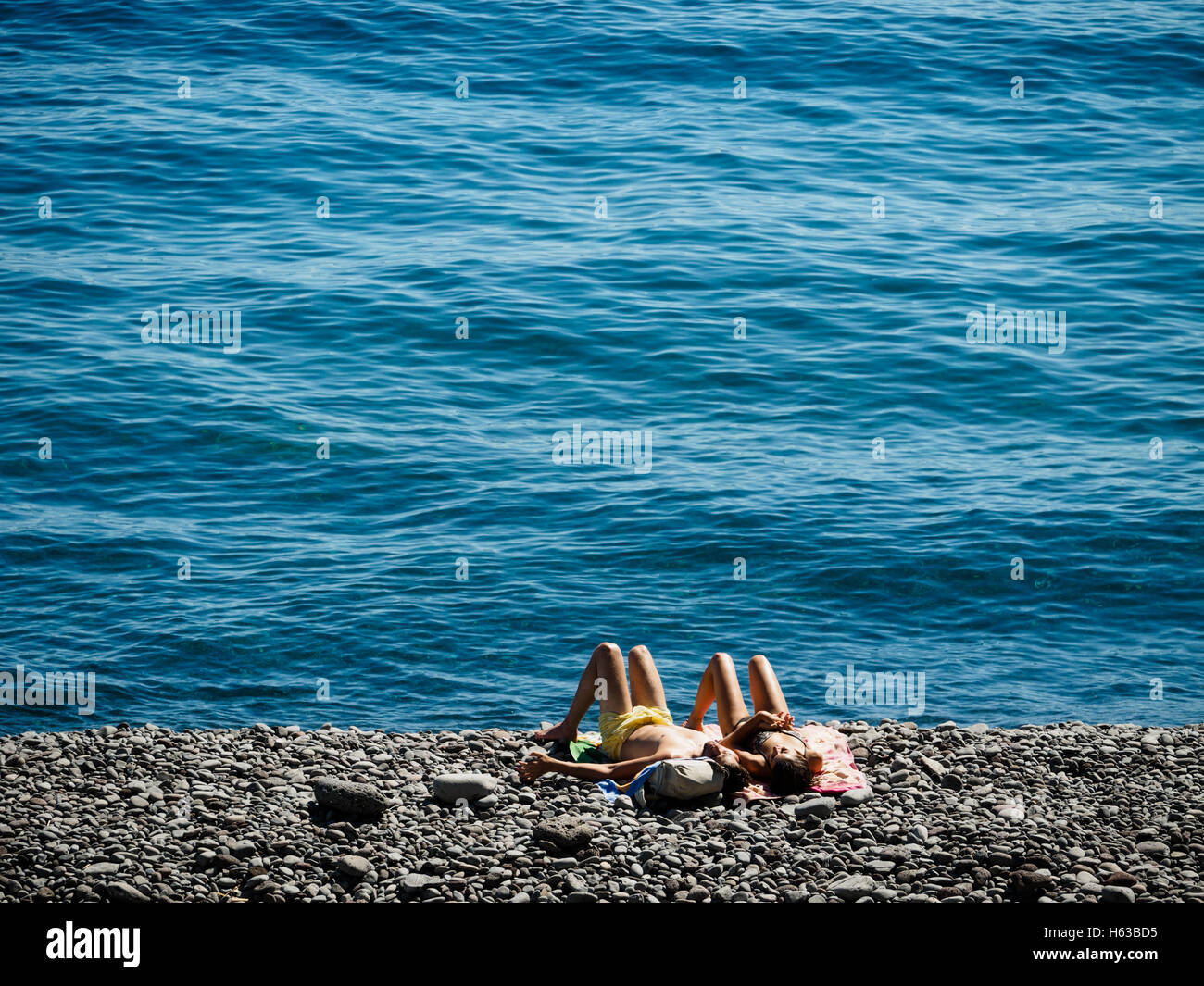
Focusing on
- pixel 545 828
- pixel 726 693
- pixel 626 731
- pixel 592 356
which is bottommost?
pixel 545 828

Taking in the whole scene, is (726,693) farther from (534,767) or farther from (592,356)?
(592,356)

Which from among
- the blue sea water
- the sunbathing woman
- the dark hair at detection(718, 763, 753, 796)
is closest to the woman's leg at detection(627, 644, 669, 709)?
the sunbathing woman

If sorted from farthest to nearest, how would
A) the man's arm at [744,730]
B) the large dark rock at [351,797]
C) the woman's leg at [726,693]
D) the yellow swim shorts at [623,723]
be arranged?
the woman's leg at [726,693] → the yellow swim shorts at [623,723] → the man's arm at [744,730] → the large dark rock at [351,797]

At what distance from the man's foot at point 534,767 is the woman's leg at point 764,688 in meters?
1.69

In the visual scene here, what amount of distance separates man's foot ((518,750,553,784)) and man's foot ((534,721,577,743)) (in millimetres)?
731

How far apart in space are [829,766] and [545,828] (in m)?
2.29

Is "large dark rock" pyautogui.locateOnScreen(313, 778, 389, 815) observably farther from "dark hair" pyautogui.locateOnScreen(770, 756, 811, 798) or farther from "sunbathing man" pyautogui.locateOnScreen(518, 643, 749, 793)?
"dark hair" pyautogui.locateOnScreen(770, 756, 811, 798)

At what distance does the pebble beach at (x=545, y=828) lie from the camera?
7.11 metres

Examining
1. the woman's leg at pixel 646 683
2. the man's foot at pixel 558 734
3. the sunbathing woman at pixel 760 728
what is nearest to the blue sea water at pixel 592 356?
the man's foot at pixel 558 734

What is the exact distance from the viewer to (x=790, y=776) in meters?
8.48

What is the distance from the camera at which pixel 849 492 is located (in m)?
15.9

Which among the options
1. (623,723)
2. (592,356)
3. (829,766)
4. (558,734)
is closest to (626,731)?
(623,723)

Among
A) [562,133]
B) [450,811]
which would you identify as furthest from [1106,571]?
[562,133]

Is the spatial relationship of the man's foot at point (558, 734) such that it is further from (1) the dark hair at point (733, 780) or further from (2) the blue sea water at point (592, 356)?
(2) the blue sea water at point (592, 356)
